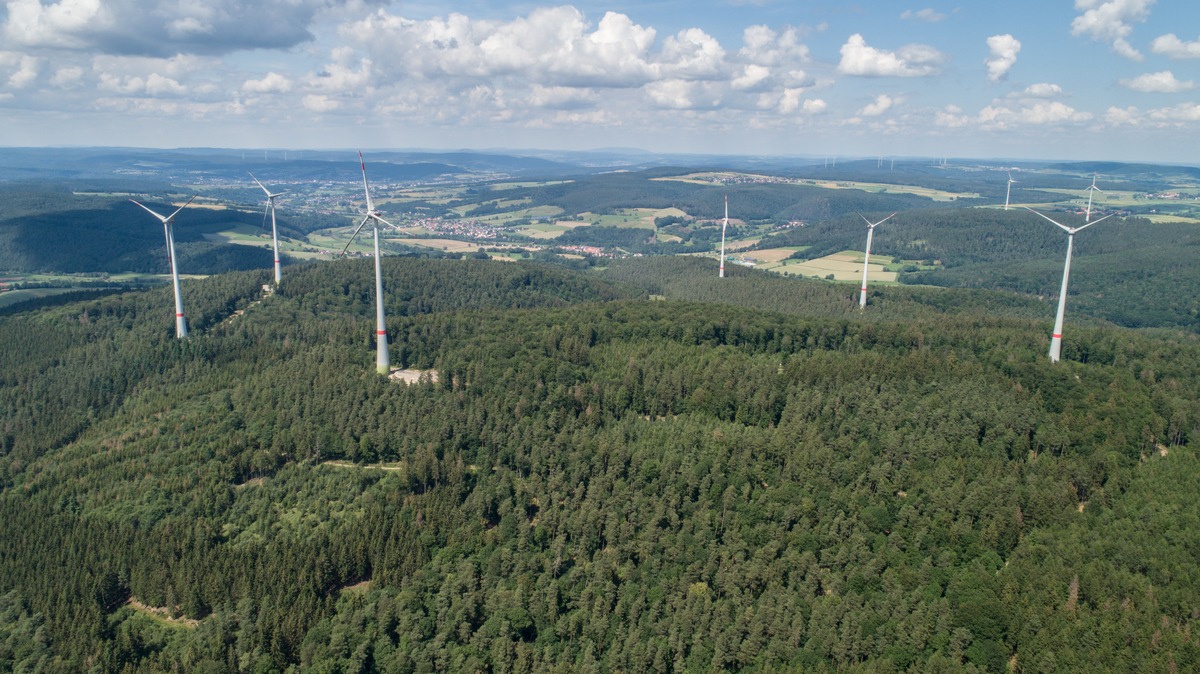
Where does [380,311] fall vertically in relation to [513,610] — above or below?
above

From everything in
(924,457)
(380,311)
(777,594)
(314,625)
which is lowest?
(314,625)

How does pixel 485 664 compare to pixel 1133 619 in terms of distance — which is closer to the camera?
pixel 1133 619

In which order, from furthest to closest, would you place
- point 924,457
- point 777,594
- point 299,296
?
point 299,296
point 924,457
point 777,594

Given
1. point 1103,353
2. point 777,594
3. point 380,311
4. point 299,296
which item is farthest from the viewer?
point 299,296

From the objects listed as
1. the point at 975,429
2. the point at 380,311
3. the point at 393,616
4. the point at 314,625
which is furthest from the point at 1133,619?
the point at 380,311

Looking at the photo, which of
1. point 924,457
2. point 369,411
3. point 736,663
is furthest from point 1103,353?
point 369,411

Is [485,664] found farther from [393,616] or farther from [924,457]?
[924,457]
